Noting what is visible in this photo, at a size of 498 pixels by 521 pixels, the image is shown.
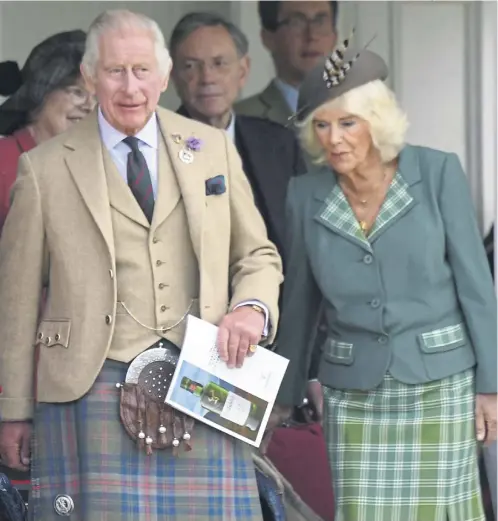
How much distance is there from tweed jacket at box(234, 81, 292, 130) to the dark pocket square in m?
1.00

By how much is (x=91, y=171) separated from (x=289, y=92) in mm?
1222

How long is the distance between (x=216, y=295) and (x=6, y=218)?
57 centimetres

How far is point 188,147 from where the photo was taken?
11.2 ft

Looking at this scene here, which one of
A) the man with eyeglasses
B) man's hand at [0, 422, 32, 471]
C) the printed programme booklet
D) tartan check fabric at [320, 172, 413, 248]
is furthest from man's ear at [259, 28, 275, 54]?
man's hand at [0, 422, 32, 471]

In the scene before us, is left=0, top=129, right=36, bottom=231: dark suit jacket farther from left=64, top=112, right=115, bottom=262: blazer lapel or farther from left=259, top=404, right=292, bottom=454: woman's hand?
left=259, top=404, right=292, bottom=454: woman's hand

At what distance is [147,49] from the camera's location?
334 centimetres

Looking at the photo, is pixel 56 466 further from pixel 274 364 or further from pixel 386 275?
pixel 386 275

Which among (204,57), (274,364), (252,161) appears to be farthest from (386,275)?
Result: (204,57)

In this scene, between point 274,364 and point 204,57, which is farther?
point 204,57

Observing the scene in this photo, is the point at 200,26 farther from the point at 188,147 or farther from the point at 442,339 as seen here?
the point at 442,339

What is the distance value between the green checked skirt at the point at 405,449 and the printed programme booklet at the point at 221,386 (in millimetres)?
315

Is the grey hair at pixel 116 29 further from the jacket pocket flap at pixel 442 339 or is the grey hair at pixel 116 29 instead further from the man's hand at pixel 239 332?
the jacket pocket flap at pixel 442 339

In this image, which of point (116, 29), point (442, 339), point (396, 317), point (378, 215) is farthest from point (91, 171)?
point (442, 339)

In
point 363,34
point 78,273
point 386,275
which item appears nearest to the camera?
point 78,273
